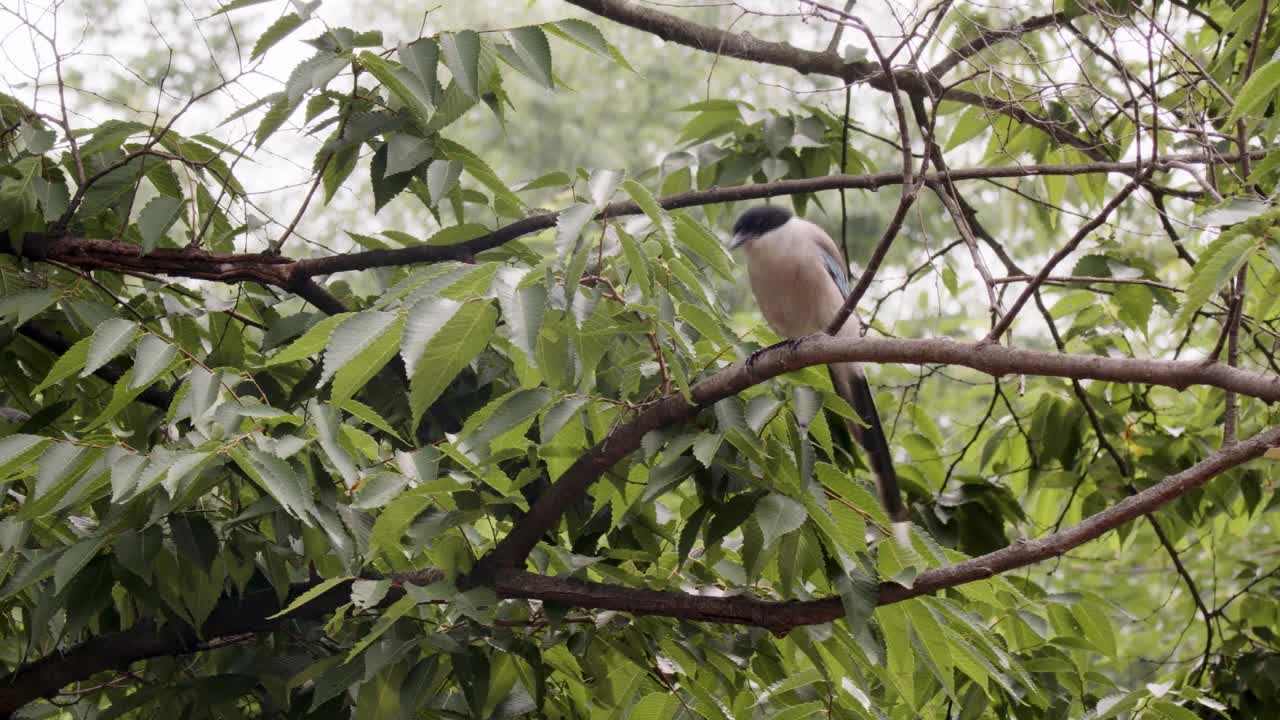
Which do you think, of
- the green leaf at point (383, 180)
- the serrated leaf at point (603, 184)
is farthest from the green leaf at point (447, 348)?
the green leaf at point (383, 180)

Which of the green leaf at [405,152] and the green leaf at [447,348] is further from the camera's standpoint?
the green leaf at [405,152]

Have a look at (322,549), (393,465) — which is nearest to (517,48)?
(393,465)

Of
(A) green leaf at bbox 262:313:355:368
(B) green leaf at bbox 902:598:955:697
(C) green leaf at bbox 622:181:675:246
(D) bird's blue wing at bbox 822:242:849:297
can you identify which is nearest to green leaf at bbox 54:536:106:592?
(A) green leaf at bbox 262:313:355:368

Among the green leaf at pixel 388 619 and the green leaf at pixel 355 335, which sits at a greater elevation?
the green leaf at pixel 355 335

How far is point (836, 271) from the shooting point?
4680 mm

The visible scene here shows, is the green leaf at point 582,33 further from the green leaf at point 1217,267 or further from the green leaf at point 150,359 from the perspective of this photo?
the green leaf at point 1217,267

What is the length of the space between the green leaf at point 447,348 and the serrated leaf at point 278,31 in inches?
43.8

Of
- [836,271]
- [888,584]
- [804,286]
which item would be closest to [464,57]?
[888,584]

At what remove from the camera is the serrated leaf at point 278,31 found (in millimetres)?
2531

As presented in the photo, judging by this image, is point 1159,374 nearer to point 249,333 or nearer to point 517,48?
point 517,48

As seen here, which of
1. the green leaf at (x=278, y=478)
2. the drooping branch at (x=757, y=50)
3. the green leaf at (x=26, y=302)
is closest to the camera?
the green leaf at (x=278, y=478)

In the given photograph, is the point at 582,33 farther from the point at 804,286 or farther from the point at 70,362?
the point at 804,286

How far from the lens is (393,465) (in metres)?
2.34

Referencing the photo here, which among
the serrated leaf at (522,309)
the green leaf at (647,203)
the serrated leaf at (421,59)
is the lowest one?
the serrated leaf at (522,309)
